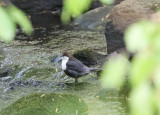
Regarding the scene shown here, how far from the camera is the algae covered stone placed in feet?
16.5

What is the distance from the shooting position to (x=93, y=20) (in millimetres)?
12812

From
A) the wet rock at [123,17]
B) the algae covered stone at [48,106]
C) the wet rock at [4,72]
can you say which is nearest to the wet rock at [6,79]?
the wet rock at [4,72]

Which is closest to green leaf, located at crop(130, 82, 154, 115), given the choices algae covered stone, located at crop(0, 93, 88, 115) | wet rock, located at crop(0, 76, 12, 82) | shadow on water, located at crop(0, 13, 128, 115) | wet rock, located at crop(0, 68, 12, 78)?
algae covered stone, located at crop(0, 93, 88, 115)

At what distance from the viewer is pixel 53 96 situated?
18.4 ft

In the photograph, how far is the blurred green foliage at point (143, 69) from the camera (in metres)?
0.96

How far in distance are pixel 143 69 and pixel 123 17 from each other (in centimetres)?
755

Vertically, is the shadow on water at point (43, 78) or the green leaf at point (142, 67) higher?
the green leaf at point (142, 67)

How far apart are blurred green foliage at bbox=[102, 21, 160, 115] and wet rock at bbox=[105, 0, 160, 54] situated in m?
7.25

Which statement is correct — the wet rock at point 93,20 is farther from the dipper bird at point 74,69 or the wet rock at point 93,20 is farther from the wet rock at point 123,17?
the dipper bird at point 74,69

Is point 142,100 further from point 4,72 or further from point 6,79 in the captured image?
point 4,72

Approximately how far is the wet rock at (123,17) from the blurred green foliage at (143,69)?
23.8 ft

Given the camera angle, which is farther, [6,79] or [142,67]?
[6,79]

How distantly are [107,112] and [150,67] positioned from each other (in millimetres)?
4496

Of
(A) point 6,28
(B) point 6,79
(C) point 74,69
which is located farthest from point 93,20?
(A) point 6,28
